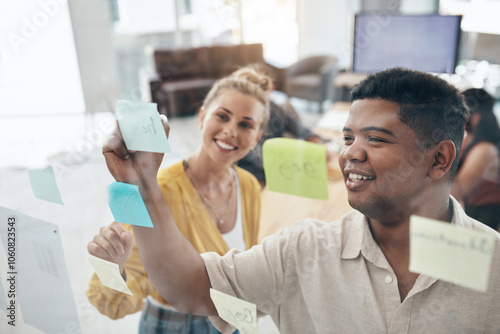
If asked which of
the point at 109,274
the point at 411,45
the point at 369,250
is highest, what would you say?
the point at 411,45

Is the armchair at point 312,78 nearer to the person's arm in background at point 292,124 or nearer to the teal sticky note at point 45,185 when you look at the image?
the person's arm in background at point 292,124

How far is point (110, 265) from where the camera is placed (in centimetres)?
74

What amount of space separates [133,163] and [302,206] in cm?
29

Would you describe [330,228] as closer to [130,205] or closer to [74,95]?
[130,205]

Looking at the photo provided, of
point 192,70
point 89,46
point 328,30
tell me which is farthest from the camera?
point 328,30

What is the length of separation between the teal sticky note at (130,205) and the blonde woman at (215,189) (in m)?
0.03

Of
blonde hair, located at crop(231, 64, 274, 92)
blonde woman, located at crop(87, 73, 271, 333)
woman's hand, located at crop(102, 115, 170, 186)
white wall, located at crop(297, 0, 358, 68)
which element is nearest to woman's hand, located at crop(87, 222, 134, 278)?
blonde woman, located at crop(87, 73, 271, 333)

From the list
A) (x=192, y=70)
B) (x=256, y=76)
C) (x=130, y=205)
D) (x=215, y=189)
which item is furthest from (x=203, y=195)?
(x=192, y=70)

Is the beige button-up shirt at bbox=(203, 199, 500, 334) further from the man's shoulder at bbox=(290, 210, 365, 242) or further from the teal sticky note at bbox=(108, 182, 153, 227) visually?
the teal sticky note at bbox=(108, 182, 153, 227)

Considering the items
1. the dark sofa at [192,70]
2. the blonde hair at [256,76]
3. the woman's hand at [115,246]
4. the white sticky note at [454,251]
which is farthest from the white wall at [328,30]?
the white sticky note at [454,251]

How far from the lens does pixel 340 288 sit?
607mm

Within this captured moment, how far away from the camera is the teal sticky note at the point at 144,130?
26.1 inches

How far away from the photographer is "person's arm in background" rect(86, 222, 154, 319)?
750mm

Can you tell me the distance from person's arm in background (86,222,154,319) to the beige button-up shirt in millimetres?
159
